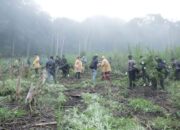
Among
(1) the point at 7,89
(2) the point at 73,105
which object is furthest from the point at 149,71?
(1) the point at 7,89

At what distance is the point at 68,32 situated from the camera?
49750 mm

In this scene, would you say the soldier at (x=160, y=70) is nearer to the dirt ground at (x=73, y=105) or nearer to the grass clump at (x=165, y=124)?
the dirt ground at (x=73, y=105)

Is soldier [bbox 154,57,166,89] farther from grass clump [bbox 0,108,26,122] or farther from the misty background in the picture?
the misty background

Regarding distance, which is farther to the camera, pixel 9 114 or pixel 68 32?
pixel 68 32

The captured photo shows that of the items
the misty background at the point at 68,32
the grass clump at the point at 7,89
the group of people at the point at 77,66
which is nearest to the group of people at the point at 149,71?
the group of people at the point at 77,66

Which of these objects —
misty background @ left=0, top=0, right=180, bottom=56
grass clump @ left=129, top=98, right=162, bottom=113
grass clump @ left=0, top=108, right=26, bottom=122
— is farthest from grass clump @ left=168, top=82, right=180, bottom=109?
misty background @ left=0, top=0, right=180, bottom=56

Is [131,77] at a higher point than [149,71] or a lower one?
lower

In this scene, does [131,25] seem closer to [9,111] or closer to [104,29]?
[104,29]

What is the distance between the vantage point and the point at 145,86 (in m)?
17.2

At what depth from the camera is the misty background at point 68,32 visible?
4359 centimetres

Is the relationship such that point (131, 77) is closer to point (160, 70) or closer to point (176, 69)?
point (160, 70)

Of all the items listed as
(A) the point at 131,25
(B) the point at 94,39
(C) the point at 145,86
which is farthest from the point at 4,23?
(C) the point at 145,86

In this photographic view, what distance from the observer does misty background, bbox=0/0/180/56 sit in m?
43.6

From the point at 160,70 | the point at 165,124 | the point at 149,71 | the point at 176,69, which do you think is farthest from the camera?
the point at 176,69
